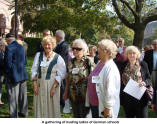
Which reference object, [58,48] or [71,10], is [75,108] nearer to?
[58,48]

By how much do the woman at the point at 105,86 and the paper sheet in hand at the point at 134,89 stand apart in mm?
829

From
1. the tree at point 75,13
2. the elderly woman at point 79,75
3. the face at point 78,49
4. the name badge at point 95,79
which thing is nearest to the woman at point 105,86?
the name badge at point 95,79

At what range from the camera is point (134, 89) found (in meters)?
4.18

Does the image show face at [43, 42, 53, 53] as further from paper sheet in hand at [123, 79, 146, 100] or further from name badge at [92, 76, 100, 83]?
A: paper sheet in hand at [123, 79, 146, 100]

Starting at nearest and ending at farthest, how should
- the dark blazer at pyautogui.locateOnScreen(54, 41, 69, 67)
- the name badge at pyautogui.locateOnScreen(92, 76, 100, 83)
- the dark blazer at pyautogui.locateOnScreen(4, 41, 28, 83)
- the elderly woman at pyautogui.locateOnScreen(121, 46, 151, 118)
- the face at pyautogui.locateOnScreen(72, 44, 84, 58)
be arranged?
1. the name badge at pyautogui.locateOnScreen(92, 76, 100, 83)
2. the face at pyautogui.locateOnScreen(72, 44, 84, 58)
3. the elderly woman at pyautogui.locateOnScreen(121, 46, 151, 118)
4. the dark blazer at pyautogui.locateOnScreen(4, 41, 28, 83)
5. the dark blazer at pyautogui.locateOnScreen(54, 41, 69, 67)

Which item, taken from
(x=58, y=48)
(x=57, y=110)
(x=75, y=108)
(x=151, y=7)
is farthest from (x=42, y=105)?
(x=151, y=7)

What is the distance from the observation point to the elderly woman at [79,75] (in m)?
4.08

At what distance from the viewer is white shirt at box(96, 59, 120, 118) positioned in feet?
10.7

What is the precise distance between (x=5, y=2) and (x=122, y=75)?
4167 centimetres

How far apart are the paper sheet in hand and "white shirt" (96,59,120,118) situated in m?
0.86

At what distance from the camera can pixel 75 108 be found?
13.9ft

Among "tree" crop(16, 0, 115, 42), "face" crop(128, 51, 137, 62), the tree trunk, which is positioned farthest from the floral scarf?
the tree trunk

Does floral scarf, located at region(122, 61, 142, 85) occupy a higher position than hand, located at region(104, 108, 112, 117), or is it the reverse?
floral scarf, located at region(122, 61, 142, 85)

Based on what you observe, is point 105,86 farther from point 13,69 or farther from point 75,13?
point 75,13
